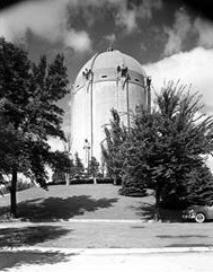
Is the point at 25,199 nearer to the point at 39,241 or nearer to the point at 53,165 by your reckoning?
the point at 53,165

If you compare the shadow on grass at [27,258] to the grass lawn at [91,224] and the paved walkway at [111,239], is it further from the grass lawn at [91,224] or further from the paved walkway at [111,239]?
the paved walkway at [111,239]

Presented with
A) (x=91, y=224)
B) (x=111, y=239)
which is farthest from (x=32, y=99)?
(x=111, y=239)

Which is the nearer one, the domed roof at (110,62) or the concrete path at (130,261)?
the concrete path at (130,261)

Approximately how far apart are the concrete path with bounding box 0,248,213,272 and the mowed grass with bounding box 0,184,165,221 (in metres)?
16.0

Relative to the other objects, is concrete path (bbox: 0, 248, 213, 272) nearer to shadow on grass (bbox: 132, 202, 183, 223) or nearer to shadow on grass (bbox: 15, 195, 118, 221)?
shadow on grass (bbox: 132, 202, 183, 223)

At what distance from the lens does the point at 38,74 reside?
2912 cm

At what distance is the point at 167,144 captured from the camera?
904 inches

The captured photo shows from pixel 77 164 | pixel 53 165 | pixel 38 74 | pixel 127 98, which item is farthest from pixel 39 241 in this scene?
pixel 127 98

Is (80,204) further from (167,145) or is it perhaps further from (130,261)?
(130,261)

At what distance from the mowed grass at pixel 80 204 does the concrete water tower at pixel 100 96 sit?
77.2 feet

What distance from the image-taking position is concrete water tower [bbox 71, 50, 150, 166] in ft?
211

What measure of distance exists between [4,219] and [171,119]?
1270 centimetres

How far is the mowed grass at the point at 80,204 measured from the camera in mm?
28516

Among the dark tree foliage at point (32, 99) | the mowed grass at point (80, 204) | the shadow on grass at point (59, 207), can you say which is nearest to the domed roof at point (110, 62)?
the mowed grass at point (80, 204)
